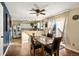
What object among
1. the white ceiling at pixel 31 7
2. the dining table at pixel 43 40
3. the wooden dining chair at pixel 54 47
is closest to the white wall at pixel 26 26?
the white ceiling at pixel 31 7

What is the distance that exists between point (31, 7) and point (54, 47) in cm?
123

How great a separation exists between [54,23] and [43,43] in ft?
2.13

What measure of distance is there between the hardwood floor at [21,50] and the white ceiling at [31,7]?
741 mm

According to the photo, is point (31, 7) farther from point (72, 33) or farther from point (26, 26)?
point (72, 33)

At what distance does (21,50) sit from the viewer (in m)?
3.42

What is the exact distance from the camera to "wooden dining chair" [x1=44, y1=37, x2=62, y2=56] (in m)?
3.25

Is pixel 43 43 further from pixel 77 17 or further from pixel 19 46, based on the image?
pixel 77 17

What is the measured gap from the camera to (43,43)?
3.26m

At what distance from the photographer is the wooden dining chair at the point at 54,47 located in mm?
3252

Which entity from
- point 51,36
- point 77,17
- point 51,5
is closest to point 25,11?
point 51,5

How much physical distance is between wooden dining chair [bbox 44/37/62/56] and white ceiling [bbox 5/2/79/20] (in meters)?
0.73

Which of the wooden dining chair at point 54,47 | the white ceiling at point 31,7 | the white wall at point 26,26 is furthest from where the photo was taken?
the white wall at point 26,26

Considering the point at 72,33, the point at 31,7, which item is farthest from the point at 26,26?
the point at 72,33

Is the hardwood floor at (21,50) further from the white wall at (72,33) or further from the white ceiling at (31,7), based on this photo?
the white ceiling at (31,7)
